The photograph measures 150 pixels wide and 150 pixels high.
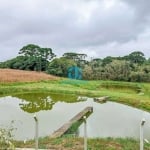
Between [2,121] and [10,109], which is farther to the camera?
[10,109]

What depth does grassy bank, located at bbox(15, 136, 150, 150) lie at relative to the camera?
813 centimetres

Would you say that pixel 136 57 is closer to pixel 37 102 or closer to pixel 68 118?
pixel 37 102

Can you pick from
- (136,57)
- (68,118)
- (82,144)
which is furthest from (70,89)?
(136,57)

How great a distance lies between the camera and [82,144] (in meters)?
8.30

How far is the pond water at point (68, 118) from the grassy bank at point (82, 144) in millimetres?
1863

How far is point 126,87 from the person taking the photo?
3547cm

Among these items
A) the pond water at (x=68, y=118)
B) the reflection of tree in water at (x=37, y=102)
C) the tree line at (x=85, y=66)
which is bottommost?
the pond water at (x=68, y=118)

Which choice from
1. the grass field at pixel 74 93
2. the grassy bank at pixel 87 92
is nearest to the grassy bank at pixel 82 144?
the grass field at pixel 74 93

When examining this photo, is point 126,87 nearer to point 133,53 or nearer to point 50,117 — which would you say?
point 50,117

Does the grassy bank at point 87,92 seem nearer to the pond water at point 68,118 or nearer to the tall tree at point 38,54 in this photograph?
the pond water at point 68,118

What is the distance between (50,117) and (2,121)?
7.16 feet

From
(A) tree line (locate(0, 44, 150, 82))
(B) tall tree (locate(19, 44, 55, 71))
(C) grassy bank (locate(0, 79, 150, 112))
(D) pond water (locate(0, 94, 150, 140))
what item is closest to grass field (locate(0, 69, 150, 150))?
(C) grassy bank (locate(0, 79, 150, 112))

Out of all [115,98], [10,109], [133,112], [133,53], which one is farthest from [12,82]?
[133,53]

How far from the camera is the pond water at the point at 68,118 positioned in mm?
11570
